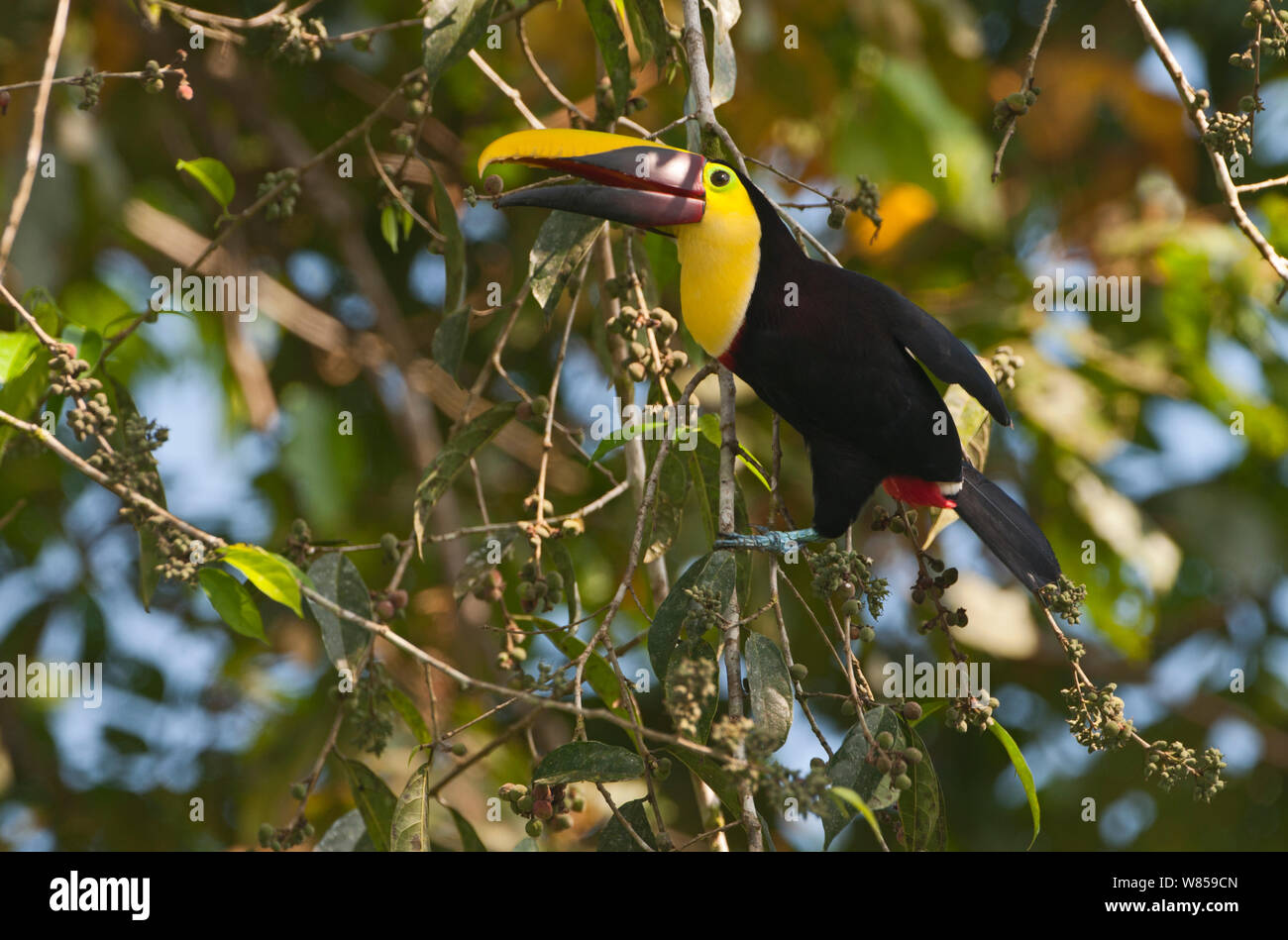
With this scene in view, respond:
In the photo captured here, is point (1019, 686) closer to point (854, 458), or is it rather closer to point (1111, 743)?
point (854, 458)

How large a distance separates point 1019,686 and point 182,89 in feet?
14.6

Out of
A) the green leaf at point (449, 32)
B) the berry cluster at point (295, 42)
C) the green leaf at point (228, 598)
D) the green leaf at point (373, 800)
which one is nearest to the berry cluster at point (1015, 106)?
the green leaf at point (449, 32)

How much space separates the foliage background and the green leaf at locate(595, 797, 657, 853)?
5.97ft

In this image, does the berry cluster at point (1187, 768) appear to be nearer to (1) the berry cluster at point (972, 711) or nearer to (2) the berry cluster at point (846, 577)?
(1) the berry cluster at point (972, 711)

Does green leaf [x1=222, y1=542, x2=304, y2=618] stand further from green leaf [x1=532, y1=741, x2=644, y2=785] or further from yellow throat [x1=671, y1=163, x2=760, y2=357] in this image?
yellow throat [x1=671, y1=163, x2=760, y2=357]

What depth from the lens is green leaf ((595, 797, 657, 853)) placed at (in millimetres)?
2117

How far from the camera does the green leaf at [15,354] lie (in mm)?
2340

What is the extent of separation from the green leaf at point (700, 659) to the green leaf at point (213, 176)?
4.14 ft

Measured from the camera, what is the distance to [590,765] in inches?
78.7

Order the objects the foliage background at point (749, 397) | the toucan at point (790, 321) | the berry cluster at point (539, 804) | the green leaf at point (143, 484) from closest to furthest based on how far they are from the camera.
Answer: the berry cluster at point (539, 804) < the green leaf at point (143, 484) < the toucan at point (790, 321) < the foliage background at point (749, 397)

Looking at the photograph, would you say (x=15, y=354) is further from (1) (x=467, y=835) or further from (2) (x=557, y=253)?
(1) (x=467, y=835)

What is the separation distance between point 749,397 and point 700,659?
2.86 m

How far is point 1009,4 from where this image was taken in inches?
242

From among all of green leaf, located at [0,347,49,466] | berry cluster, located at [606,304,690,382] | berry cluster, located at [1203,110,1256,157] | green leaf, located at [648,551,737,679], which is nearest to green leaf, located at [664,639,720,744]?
green leaf, located at [648,551,737,679]
